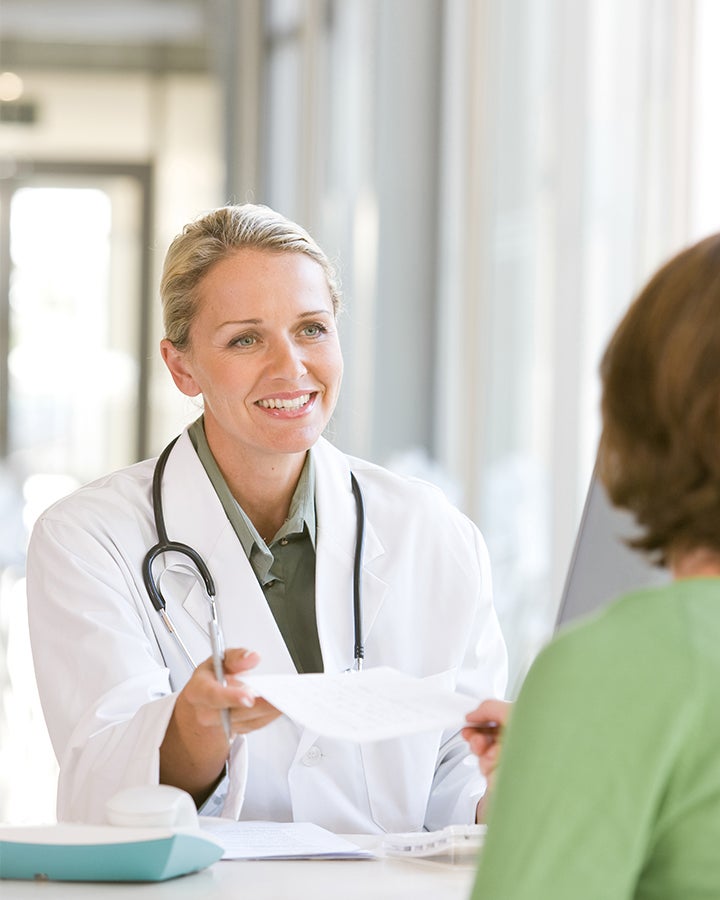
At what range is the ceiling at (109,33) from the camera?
18.2 ft

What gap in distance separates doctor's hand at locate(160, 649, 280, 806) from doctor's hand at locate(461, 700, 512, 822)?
9.3 inches

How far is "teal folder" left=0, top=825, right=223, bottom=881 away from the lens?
3.76 ft

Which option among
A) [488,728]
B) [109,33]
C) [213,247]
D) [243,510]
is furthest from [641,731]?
[109,33]

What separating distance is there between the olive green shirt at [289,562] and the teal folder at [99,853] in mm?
510

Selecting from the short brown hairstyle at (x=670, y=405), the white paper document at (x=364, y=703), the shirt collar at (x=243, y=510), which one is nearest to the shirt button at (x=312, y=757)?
the shirt collar at (x=243, y=510)

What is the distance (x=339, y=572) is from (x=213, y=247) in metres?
0.47

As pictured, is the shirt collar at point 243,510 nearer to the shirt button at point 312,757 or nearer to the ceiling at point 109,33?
the shirt button at point 312,757

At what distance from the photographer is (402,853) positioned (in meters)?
1.34

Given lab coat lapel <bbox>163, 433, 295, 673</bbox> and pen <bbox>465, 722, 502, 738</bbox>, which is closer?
pen <bbox>465, 722, 502, 738</bbox>

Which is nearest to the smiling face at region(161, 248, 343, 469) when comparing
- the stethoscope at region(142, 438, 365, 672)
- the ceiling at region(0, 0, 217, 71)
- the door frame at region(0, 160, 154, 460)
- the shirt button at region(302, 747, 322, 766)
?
the stethoscope at region(142, 438, 365, 672)

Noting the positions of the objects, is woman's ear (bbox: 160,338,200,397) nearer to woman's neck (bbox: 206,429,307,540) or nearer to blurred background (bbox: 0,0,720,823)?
woman's neck (bbox: 206,429,307,540)

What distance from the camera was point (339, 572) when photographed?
5.70ft

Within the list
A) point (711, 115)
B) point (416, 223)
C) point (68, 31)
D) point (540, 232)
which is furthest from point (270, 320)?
point (68, 31)

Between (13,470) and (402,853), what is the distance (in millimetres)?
4306
